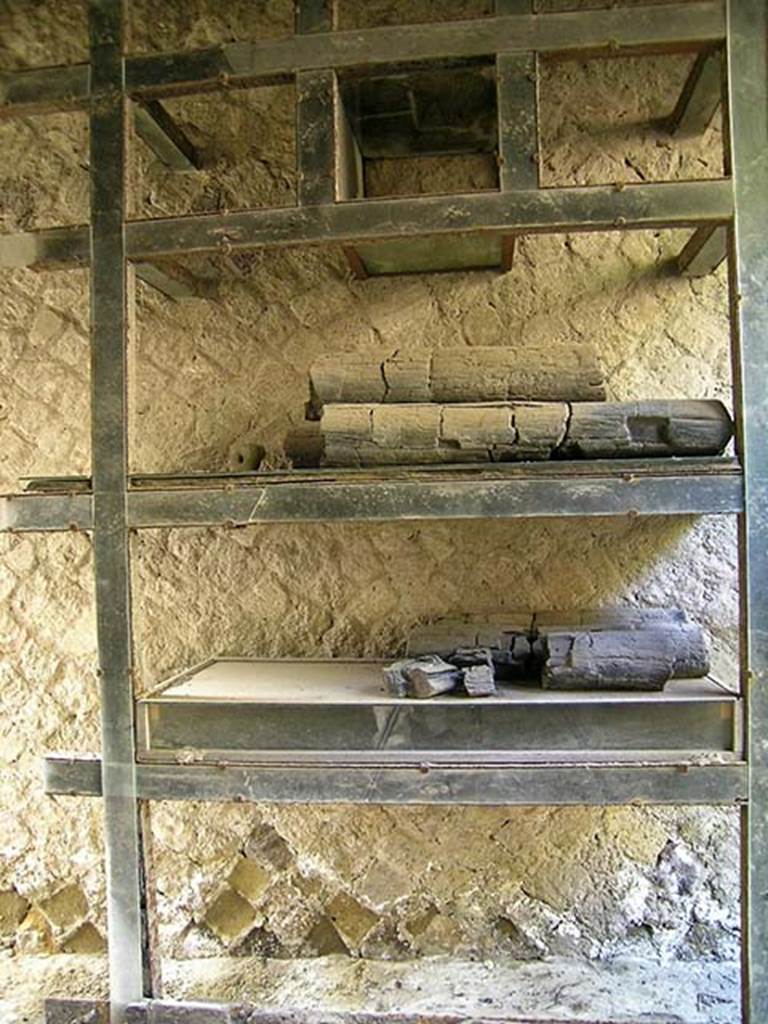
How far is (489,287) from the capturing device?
Result: 279 centimetres

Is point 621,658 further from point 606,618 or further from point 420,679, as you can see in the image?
point 420,679

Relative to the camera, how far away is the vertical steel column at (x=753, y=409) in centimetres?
200

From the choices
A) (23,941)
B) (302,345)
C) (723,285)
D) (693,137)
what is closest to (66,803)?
(23,941)

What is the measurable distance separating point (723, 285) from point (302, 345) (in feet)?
4.84

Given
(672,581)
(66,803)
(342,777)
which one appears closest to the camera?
(342,777)

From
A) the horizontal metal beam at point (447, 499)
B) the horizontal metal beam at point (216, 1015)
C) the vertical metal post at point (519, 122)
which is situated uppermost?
the vertical metal post at point (519, 122)

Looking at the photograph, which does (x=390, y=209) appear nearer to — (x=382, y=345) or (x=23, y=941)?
(x=382, y=345)

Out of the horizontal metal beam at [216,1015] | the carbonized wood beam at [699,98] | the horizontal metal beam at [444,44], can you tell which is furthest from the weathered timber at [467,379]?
the horizontal metal beam at [216,1015]

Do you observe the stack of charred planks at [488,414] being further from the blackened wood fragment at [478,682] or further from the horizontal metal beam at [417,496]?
the blackened wood fragment at [478,682]

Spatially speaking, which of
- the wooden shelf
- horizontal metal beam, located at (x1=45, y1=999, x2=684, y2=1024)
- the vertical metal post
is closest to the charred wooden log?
the wooden shelf

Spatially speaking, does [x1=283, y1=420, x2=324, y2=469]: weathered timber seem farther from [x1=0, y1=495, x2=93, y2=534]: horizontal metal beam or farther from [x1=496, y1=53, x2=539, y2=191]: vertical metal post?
[x1=496, y1=53, x2=539, y2=191]: vertical metal post

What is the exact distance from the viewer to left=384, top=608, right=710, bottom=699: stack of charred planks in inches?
84.6

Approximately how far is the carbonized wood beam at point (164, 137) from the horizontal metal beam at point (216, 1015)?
256 centimetres

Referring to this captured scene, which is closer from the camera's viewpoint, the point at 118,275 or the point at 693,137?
the point at 118,275
